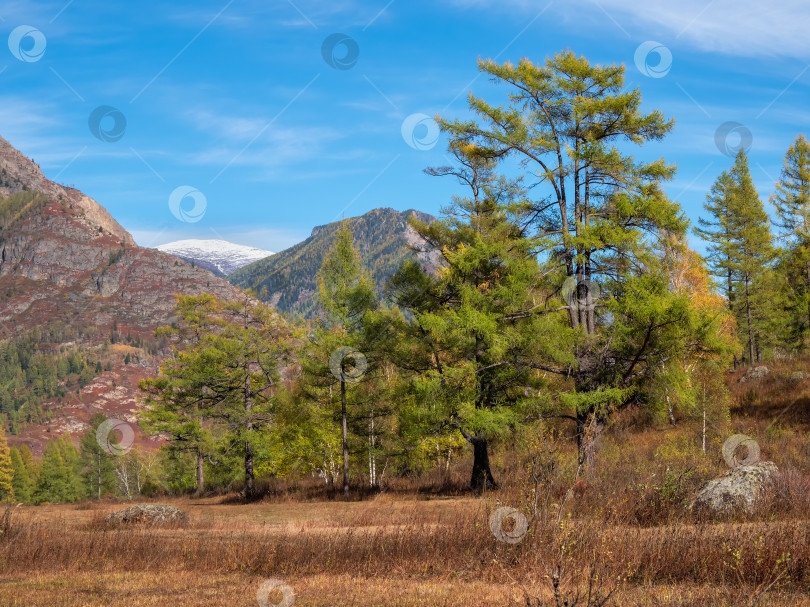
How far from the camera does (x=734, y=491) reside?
1156 cm

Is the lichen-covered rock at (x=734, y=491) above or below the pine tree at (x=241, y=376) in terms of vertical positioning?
below

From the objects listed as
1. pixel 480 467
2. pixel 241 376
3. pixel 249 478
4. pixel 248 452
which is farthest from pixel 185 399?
pixel 480 467

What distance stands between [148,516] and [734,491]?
47.5 feet

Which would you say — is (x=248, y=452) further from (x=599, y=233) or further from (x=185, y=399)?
(x=599, y=233)

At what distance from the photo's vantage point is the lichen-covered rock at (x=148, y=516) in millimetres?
17281

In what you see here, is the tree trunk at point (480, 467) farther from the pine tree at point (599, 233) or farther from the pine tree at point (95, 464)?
the pine tree at point (95, 464)

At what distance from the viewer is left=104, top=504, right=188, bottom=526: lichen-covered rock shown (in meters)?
17.3

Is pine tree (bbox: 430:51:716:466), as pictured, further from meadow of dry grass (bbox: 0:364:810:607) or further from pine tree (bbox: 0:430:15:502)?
pine tree (bbox: 0:430:15:502)

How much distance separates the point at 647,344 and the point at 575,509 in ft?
28.9

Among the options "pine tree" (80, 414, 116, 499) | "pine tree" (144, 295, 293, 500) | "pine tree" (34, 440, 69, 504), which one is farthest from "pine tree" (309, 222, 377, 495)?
"pine tree" (80, 414, 116, 499)

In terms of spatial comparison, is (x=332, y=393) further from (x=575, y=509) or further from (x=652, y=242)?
(x=575, y=509)

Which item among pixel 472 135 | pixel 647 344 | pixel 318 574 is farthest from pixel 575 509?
pixel 472 135

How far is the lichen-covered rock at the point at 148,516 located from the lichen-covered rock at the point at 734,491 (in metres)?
13.2

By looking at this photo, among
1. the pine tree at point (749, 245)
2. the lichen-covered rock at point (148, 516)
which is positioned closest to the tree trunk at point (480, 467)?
the lichen-covered rock at point (148, 516)
